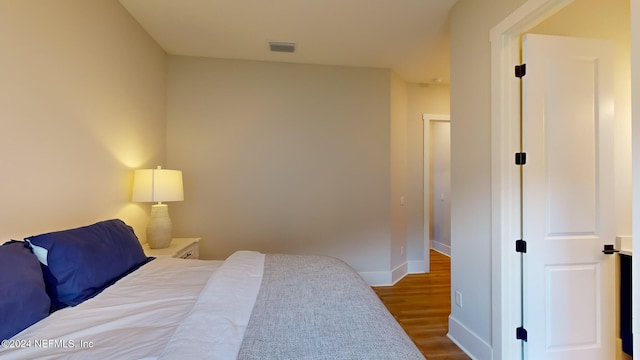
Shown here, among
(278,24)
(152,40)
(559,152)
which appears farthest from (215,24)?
(559,152)

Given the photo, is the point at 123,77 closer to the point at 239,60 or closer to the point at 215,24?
the point at 215,24

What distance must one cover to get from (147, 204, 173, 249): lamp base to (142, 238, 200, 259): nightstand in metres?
0.05

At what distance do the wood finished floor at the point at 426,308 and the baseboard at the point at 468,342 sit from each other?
4cm

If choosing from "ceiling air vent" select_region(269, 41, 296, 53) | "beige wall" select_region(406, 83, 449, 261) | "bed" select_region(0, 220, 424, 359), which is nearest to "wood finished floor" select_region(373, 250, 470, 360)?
"beige wall" select_region(406, 83, 449, 261)

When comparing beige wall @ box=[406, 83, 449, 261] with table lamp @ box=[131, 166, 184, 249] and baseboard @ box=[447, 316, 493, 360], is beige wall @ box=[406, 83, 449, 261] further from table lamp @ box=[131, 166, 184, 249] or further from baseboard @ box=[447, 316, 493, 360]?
table lamp @ box=[131, 166, 184, 249]

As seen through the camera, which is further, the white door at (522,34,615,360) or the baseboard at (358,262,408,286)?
the baseboard at (358,262,408,286)

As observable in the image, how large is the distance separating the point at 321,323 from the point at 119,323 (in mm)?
746

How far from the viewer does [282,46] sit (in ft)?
10.0

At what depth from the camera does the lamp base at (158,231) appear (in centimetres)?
249

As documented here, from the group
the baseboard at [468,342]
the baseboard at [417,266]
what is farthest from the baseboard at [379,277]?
the baseboard at [468,342]

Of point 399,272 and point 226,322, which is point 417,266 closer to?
point 399,272

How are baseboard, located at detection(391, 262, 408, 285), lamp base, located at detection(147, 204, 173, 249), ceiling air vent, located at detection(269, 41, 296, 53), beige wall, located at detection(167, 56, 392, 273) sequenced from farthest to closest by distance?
baseboard, located at detection(391, 262, 408, 285) < beige wall, located at detection(167, 56, 392, 273) < ceiling air vent, located at detection(269, 41, 296, 53) < lamp base, located at detection(147, 204, 173, 249)

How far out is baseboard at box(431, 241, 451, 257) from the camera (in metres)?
5.23

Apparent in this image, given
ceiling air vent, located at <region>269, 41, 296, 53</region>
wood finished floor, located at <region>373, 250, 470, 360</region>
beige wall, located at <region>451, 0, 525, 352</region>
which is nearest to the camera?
beige wall, located at <region>451, 0, 525, 352</region>
